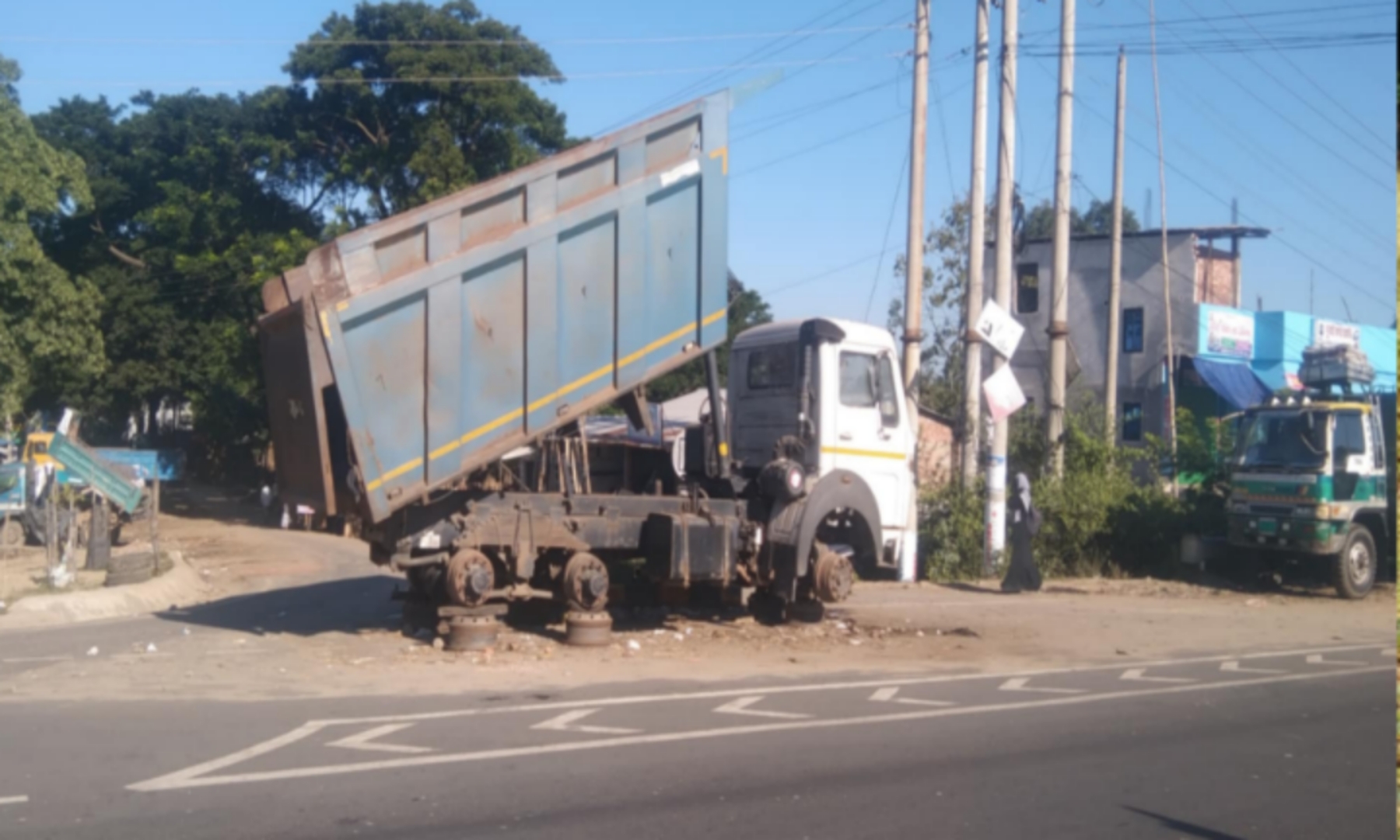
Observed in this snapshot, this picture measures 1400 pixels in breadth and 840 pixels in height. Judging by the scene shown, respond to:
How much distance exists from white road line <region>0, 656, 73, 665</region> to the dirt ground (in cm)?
12

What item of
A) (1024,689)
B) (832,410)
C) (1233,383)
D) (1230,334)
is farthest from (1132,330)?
(1024,689)

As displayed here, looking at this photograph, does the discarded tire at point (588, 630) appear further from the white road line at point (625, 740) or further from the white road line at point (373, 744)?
the white road line at point (373, 744)

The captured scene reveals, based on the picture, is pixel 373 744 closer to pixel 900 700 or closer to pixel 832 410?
pixel 900 700

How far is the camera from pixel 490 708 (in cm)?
838

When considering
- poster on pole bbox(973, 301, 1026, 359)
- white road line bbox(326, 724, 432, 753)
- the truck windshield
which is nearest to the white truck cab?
poster on pole bbox(973, 301, 1026, 359)

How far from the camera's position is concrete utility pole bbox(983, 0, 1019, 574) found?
58.7ft

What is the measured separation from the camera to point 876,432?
41.2 ft

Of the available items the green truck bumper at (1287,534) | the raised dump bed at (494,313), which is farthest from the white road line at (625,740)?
the green truck bumper at (1287,534)

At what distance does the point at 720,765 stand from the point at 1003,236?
43.1 feet

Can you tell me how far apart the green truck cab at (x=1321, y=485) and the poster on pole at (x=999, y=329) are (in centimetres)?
371

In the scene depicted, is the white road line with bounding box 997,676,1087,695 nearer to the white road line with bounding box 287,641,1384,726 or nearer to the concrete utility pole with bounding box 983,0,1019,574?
the white road line with bounding box 287,641,1384,726

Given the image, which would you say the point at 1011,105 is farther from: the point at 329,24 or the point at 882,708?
the point at 329,24

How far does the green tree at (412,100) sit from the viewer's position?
3031cm

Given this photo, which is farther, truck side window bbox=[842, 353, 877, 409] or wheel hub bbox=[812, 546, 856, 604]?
truck side window bbox=[842, 353, 877, 409]
